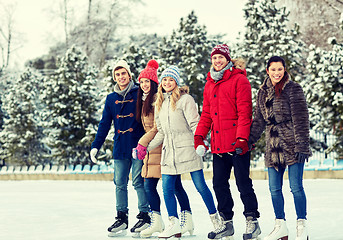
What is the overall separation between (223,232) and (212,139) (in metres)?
0.92

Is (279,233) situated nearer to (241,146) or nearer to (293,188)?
(293,188)

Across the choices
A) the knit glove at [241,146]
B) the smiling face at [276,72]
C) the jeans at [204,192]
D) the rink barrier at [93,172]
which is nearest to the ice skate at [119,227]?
the jeans at [204,192]

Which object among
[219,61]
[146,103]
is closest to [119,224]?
[146,103]

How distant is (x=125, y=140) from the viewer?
265 inches

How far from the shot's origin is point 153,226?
6344mm

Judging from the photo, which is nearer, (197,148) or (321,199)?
(197,148)

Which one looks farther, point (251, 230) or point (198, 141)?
point (198, 141)

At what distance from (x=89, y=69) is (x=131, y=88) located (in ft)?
60.6

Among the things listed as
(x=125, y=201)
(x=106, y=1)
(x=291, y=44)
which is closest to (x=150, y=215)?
(x=125, y=201)

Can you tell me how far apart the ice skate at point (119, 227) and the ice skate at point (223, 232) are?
4.34 feet

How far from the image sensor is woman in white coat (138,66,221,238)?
6102 millimetres

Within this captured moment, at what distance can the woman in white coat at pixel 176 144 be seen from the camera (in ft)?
20.0

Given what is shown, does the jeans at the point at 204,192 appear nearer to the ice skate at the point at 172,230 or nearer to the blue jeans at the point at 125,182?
the ice skate at the point at 172,230

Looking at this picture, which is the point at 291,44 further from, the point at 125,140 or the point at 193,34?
the point at 125,140
